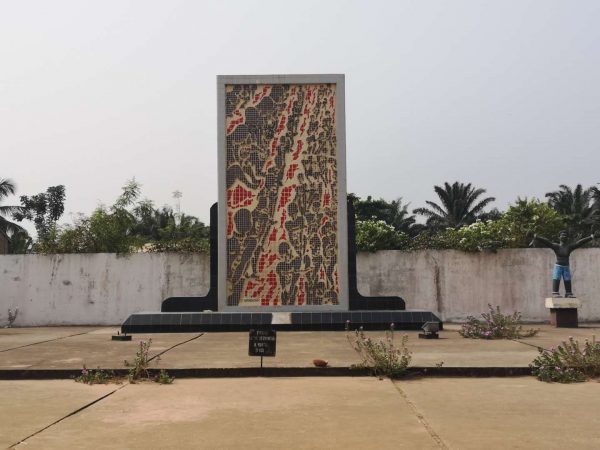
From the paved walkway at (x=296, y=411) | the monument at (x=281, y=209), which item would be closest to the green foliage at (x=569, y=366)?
the paved walkway at (x=296, y=411)

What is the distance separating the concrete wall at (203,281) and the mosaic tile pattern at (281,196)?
3155 millimetres

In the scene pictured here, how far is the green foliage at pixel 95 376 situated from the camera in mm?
6117

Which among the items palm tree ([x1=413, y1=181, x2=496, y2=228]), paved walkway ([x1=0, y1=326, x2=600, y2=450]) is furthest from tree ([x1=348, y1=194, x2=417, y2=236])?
paved walkway ([x1=0, y1=326, x2=600, y2=450])

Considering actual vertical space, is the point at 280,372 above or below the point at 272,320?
below

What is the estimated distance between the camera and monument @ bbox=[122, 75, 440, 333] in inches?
527

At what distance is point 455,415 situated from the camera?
4480 mm

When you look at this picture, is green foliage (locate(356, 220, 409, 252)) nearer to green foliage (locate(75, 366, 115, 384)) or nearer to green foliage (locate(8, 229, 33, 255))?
green foliage (locate(75, 366, 115, 384))

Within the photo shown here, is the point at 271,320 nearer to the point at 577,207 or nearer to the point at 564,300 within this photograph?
the point at 564,300

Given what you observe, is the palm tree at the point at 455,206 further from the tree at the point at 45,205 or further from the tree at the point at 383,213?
the tree at the point at 45,205

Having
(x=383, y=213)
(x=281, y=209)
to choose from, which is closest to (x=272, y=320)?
(x=281, y=209)

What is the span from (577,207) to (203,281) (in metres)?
29.5

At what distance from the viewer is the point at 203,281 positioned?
1639cm

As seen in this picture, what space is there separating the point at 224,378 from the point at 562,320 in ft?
33.5

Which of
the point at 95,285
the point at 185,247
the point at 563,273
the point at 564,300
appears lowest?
the point at 564,300
